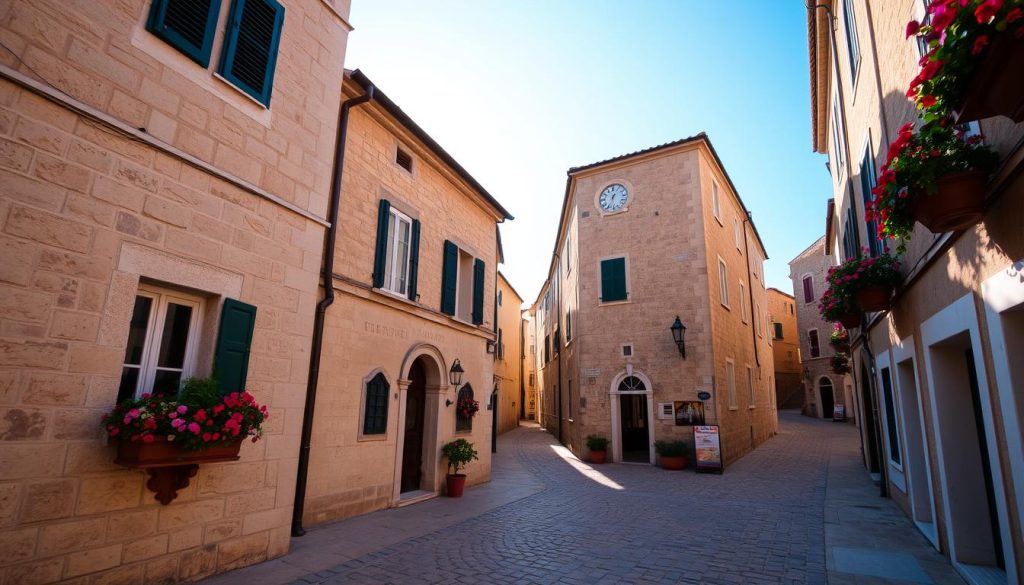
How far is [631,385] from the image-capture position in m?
15.2

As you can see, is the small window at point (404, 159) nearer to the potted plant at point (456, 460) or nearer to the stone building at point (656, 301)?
the potted plant at point (456, 460)

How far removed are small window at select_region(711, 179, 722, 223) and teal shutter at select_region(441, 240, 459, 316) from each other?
10030mm

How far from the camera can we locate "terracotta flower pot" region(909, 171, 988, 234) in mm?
3281

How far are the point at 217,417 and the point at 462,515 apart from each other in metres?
4.77

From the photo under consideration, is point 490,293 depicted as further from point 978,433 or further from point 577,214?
point 978,433

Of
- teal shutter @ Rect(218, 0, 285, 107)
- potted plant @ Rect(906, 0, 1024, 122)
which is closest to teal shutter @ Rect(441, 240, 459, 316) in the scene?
teal shutter @ Rect(218, 0, 285, 107)

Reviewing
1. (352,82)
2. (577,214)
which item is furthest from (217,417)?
(577,214)

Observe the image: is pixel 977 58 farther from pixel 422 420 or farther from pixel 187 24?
pixel 422 420

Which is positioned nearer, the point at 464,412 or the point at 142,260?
the point at 142,260

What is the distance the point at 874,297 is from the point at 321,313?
7729mm

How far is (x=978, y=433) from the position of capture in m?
5.04

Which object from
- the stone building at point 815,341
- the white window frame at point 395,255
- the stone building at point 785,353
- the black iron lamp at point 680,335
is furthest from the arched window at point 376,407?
the stone building at point 785,353

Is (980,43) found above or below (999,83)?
above

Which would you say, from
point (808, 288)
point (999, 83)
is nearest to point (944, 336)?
point (999, 83)
